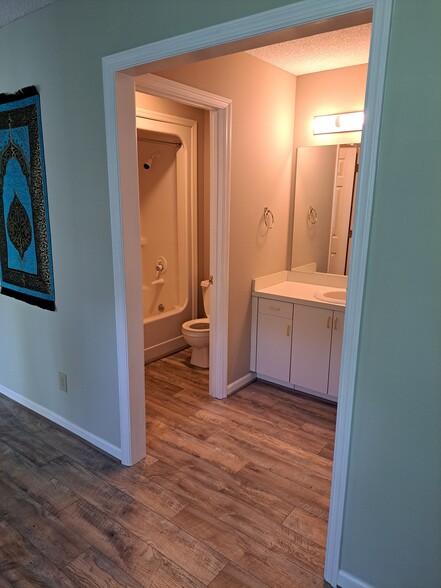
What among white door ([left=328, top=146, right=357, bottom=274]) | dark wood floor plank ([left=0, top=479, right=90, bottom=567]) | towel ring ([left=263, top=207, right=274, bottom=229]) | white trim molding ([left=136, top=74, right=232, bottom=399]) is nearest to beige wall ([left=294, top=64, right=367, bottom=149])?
white door ([left=328, top=146, right=357, bottom=274])

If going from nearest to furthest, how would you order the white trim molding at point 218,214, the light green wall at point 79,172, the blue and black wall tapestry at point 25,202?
the light green wall at point 79,172
the blue and black wall tapestry at point 25,202
the white trim molding at point 218,214

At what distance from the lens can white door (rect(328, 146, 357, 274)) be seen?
3238 millimetres

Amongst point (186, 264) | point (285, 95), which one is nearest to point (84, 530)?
point (186, 264)

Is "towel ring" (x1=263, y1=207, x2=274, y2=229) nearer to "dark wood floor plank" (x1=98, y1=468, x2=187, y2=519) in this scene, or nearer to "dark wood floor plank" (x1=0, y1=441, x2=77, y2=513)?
"dark wood floor plank" (x1=98, y1=468, x2=187, y2=519)

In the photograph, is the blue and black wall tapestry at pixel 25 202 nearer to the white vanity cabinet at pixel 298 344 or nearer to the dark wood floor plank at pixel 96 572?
the dark wood floor plank at pixel 96 572

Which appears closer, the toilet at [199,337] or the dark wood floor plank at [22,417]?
the dark wood floor plank at [22,417]

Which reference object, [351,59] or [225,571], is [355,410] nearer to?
[225,571]

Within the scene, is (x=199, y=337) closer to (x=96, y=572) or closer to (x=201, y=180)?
(x=201, y=180)

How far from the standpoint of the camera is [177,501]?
2.14 meters

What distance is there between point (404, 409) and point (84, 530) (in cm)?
155

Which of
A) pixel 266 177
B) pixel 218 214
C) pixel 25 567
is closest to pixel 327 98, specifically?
pixel 266 177

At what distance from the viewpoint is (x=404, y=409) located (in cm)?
140

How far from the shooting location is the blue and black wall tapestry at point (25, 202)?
7.87 feet

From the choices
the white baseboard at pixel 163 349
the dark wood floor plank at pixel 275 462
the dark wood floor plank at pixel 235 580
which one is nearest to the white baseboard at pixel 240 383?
the dark wood floor plank at pixel 275 462
